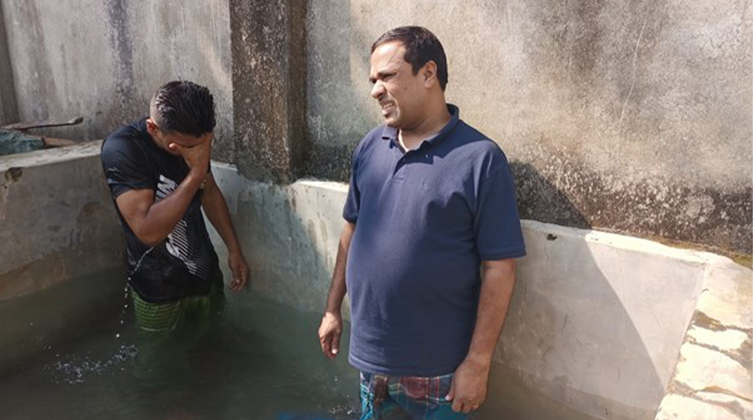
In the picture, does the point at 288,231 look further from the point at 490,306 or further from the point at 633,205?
the point at 633,205

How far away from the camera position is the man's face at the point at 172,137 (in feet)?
9.55

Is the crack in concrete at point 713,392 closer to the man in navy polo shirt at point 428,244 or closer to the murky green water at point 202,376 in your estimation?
the man in navy polo shirt at point 428,244

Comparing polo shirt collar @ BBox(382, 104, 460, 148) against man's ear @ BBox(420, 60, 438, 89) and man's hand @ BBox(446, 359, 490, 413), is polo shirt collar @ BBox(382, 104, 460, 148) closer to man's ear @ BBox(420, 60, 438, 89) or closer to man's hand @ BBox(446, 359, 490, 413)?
man's ear @ BBox(420, 60, 438, 89)

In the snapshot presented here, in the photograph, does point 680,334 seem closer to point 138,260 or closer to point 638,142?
point 638,142

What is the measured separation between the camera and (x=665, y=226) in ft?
7.79

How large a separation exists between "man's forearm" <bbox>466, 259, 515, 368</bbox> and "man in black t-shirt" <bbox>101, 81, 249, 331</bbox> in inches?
63.2

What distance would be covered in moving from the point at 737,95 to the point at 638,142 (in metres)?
0.37

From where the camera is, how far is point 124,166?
2.90 m

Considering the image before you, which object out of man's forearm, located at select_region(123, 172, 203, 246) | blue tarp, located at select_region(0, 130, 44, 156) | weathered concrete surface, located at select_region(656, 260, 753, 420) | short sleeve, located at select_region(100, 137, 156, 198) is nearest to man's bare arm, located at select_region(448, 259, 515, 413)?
weathered concrete surface, located at select_region(656, 260, 753, 420)

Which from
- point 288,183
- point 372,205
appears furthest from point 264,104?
point 372,205

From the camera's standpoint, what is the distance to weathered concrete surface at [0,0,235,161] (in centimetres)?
373

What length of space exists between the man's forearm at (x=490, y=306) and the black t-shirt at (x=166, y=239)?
1784 millimetres

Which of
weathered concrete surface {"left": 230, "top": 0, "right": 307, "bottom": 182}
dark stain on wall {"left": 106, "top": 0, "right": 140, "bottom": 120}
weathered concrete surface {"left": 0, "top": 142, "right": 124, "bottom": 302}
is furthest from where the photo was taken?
dark stain on wall {"left": 106, "top": 0, "right": 140, "bottom": 120}

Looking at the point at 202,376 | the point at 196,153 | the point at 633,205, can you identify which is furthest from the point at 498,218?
the point at 202,376
